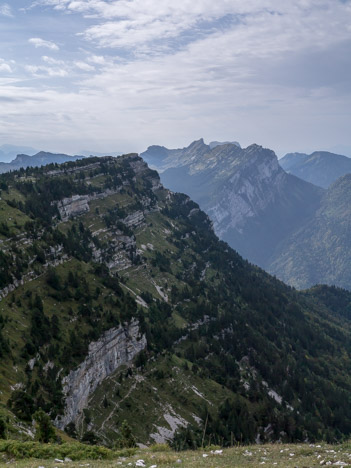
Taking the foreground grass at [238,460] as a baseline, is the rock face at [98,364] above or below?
below

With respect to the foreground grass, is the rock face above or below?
below

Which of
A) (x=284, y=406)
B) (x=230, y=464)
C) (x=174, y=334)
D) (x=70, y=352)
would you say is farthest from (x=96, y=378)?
(x=284, y=406)

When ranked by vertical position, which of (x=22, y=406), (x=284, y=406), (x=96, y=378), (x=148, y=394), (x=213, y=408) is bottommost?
(x=284, y=406)

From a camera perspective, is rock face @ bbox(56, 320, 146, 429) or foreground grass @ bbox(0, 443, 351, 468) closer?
foreground grass @ bbox(0, 443, 351, 468)

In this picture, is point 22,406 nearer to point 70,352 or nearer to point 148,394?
point 70,352
